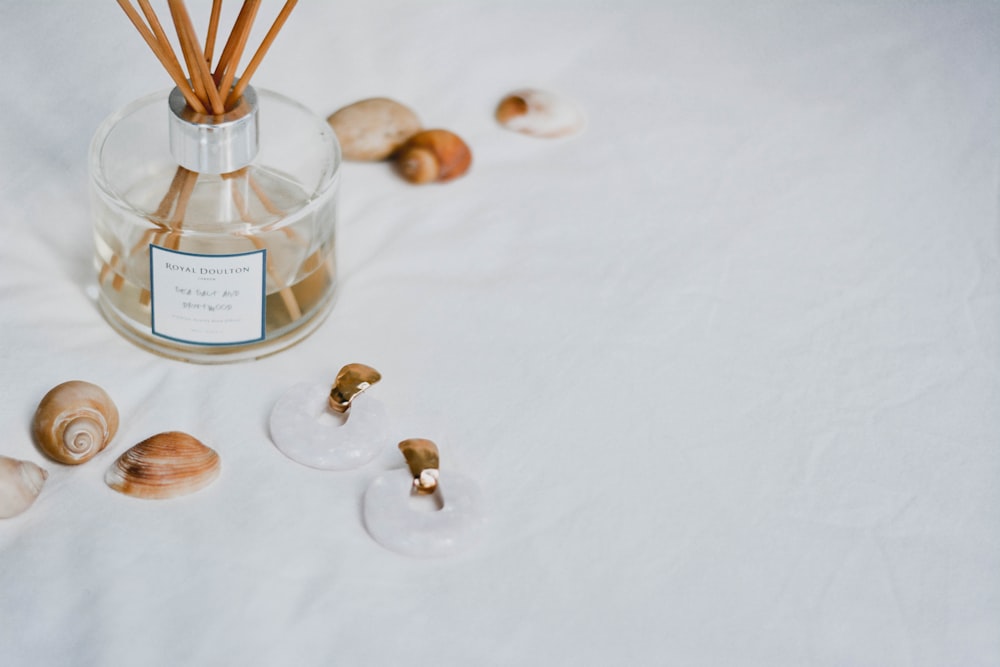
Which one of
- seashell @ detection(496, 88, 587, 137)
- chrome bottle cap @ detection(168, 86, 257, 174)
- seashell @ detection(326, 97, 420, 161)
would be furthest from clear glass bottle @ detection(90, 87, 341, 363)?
seashell @ detection(496, 88, 587, 137)

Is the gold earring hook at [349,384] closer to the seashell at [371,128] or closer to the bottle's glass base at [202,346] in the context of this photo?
Result: the bottle's glass base at [202,346]

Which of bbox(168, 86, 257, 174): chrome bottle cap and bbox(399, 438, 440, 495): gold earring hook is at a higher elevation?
bbox(168, 86, 257, 174): chrome bottle cap

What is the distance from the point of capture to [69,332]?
77 centimetres

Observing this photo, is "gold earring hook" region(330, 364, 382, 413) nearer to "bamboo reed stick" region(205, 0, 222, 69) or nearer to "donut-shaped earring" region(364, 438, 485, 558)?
"donut-shaped earring" region(364, 438, 485, 558)

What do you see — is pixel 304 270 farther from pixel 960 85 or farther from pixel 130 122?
pixel 960 85

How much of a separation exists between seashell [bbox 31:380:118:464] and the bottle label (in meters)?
0.07

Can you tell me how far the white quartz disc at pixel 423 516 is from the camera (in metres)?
0.66

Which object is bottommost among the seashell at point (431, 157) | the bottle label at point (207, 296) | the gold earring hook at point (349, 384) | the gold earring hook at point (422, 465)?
the gold earring hook at point (422, 465)

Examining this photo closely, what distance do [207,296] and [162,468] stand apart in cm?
11

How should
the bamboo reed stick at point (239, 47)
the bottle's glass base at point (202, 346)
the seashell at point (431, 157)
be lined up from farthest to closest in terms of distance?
the seashell at point (431, 157) → the bottle's glass base at point (202, 346) → the bamboo reed stick at point (239, 47)

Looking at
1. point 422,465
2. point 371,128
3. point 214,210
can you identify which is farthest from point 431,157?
point 422,465

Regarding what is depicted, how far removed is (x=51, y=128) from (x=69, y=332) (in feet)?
0.70

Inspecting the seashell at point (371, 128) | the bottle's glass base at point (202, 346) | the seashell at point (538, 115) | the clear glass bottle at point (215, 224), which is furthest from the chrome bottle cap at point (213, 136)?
the seashell at point (538, 115)

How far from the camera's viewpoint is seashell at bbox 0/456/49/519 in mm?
639
